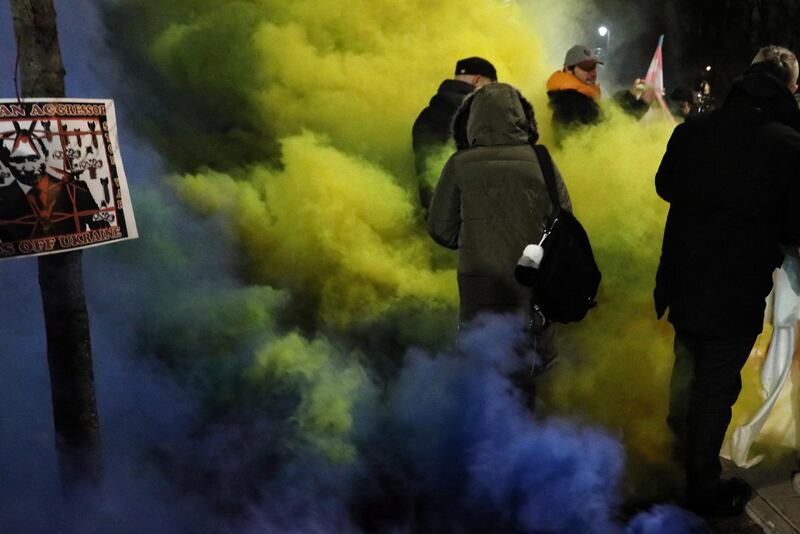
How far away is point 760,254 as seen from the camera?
319 centimetres

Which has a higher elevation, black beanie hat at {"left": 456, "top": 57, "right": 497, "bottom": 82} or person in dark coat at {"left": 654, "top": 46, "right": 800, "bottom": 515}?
black beanie hat at {"left": 456, "top": 57, "right": 497, "bottom": 82}

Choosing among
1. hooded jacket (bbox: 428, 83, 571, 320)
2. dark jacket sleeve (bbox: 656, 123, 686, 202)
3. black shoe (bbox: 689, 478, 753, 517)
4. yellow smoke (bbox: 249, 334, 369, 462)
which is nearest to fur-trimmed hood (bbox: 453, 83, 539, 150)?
hooded jacket (bbox: 428, 83, 571, 320)

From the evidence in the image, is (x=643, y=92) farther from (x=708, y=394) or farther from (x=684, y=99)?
(x=708, y=394)

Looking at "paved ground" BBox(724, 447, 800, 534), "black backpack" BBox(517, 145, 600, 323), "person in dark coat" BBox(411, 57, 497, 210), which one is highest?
"person in dark coat" BBox(411, 57, 497, 210)

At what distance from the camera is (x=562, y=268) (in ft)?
10.8

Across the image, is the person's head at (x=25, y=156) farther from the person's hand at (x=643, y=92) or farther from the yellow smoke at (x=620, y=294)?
the person's hand at (x=643, y=92)

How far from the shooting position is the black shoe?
3.44 metres

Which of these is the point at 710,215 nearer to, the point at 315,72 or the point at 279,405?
the point at 279,405

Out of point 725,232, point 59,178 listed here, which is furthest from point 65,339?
point 725,232

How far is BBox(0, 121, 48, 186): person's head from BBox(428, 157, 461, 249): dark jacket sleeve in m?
1.77

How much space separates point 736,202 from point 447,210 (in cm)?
133

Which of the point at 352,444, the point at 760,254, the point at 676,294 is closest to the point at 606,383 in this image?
the point at 676,294

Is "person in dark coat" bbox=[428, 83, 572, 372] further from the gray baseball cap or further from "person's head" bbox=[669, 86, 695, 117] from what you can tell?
"person's head" bbox=[669, 86, 695, 117]

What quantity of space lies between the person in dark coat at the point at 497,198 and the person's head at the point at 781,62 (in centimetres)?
109
